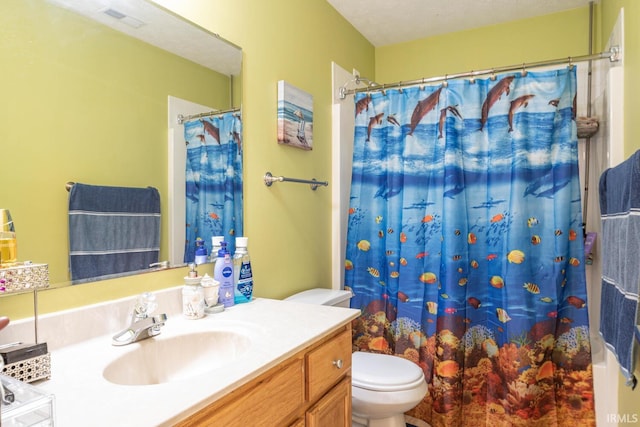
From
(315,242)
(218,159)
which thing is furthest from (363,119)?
(218,159)

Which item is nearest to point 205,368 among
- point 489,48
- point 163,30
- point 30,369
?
point 30,369

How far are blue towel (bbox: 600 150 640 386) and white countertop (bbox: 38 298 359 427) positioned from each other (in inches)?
35.1

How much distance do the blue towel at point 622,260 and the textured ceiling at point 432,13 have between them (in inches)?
51.4

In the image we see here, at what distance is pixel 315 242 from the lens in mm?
2186

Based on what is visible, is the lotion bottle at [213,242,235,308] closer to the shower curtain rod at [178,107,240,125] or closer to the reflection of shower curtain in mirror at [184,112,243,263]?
the reflection of shower curtain in mirror at [184,112,243,263]

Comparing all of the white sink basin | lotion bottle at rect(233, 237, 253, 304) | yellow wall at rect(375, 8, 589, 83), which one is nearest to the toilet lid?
lotion bottle at rect(233, 237, 253, 304)

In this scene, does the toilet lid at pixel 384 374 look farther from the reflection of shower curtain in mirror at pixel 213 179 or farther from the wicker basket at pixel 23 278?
the wicker basket at pixel 23 278

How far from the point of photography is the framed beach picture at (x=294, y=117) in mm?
1817

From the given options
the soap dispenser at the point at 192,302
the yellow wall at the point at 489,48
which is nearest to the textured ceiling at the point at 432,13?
the yellow wall at the point at 489,48

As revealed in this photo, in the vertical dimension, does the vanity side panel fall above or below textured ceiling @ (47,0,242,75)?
below

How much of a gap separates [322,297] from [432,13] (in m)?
1.86

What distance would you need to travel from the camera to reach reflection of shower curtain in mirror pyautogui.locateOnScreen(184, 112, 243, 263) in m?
1.41

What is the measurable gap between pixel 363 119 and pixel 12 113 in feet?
5.79

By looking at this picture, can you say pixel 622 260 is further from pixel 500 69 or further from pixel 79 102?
pixel 79 102
